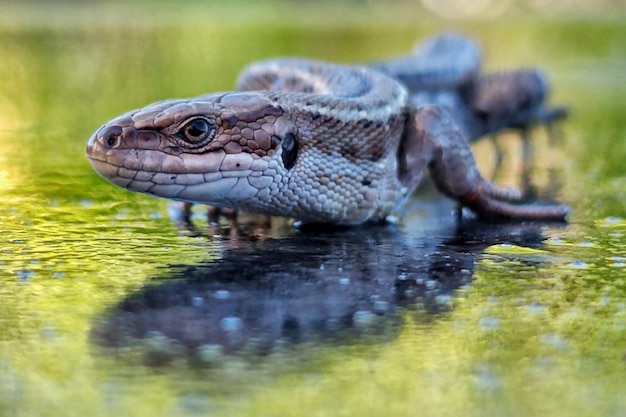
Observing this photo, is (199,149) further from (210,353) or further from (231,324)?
(210,353)

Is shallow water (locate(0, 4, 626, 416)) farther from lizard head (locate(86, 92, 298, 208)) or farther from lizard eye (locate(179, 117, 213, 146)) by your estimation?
lizard eye (locate(179, 117, 213, 146))

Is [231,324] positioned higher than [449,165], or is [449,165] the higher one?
[449,165]

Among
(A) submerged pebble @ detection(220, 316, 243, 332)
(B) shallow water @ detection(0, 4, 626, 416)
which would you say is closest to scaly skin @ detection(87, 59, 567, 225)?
(B) shallow water @ detection(0, 4, 626, 416)

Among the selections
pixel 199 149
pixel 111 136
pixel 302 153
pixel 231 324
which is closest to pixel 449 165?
pixel 302 153

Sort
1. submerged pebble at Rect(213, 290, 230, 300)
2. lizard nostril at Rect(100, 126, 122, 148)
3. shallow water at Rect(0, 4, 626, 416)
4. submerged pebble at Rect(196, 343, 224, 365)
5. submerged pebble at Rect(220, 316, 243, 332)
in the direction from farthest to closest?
lizard nostril at Rect(100, 126, 122, 148) < submerged pebble at Rect(213, 290, 230, 300) < submerged pebble at Rect(220, 316, 243, 332) < submerged pebble at Rect(196, 343, 224, 365) < shallow water at Rect(0, 4, 626, 416)

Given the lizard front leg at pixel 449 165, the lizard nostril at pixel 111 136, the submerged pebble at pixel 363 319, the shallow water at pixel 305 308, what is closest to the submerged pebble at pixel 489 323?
the shallow water at pixel 305 308

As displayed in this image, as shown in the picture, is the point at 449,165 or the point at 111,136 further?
the point at 449,165
